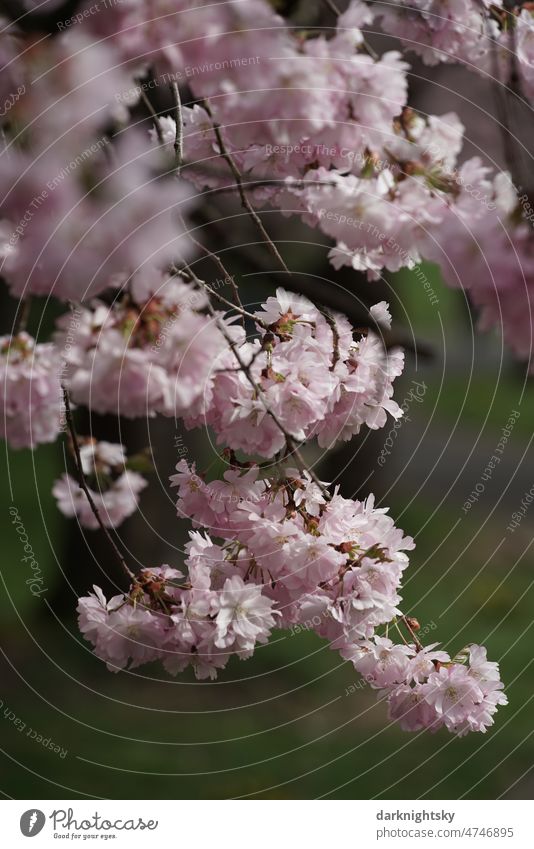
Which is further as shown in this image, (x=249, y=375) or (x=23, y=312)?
(x=23, y=312)

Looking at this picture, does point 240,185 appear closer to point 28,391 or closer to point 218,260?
point 218,260

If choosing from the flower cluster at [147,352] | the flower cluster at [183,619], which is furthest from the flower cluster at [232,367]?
the flower cluster at [183,619]

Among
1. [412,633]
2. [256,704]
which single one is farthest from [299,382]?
[256,704]

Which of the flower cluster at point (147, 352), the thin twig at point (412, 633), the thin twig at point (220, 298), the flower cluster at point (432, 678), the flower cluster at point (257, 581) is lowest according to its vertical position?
the flower cluster at point (432, 678)

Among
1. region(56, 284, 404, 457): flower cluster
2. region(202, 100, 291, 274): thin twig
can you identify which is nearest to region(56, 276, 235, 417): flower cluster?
region(56, 284, 404, 457): flower cluster

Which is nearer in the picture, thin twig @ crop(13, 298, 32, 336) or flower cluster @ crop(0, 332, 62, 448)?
thin twig @ crop(13, 298, 32, 336)

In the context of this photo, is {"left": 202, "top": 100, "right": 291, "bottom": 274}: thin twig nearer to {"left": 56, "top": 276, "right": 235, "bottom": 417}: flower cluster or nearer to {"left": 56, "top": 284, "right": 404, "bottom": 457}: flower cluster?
{"left": 56, "top": 284, "right": 404, "bottom": 457}: flower cluster

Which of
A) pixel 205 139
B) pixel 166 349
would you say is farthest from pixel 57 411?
pixel 166 349

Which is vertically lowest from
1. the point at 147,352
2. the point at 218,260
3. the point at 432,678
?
the point at 432,678

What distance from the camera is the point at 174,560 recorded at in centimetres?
172

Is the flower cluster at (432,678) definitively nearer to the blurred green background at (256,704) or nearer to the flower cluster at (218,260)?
the flower cluster at (218,260)

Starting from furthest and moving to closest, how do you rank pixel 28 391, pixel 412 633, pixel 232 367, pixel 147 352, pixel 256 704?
1. pixel 256 704
2. pixel 28 391
3. pixel 412 633
4. pixel 232 367
5. pixel 147 352

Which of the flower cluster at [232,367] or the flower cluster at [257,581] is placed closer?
the flower cluster at [232,367]
